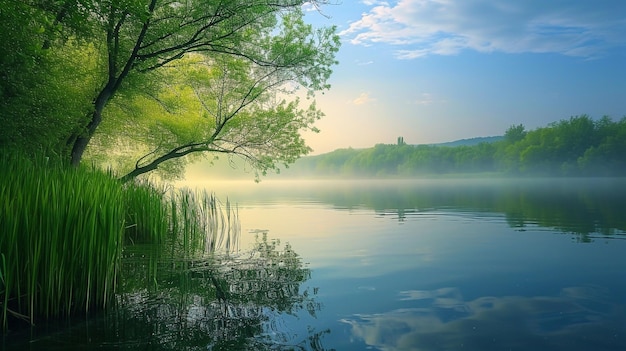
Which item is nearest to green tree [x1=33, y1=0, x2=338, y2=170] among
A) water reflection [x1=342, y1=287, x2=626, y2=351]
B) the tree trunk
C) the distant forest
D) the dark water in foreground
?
the tree trunk

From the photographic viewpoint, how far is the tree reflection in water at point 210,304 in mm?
5812

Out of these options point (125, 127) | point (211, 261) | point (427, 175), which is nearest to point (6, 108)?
point (211, 261)

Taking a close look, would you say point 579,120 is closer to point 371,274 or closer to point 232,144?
point 232,144

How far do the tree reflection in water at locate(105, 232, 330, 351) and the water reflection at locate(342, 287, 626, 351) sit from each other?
1080 mm

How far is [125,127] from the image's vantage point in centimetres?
2494

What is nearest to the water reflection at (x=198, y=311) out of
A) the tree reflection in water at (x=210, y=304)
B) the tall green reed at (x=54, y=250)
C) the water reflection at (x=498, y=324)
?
the tree reflection in water at (x=210, y=304)

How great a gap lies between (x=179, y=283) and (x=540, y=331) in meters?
6.21

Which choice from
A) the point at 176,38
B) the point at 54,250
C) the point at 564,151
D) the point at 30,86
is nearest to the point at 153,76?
the point at 176,38

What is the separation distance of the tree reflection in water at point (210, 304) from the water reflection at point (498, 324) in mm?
1080

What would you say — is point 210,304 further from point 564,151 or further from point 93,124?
point 564,151

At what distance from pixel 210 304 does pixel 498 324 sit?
445 cm

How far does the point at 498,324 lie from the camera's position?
673 cm

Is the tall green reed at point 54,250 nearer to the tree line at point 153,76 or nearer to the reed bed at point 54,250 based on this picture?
the reed bed at point 54,250

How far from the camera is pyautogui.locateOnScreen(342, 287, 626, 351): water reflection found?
19.5 feet
